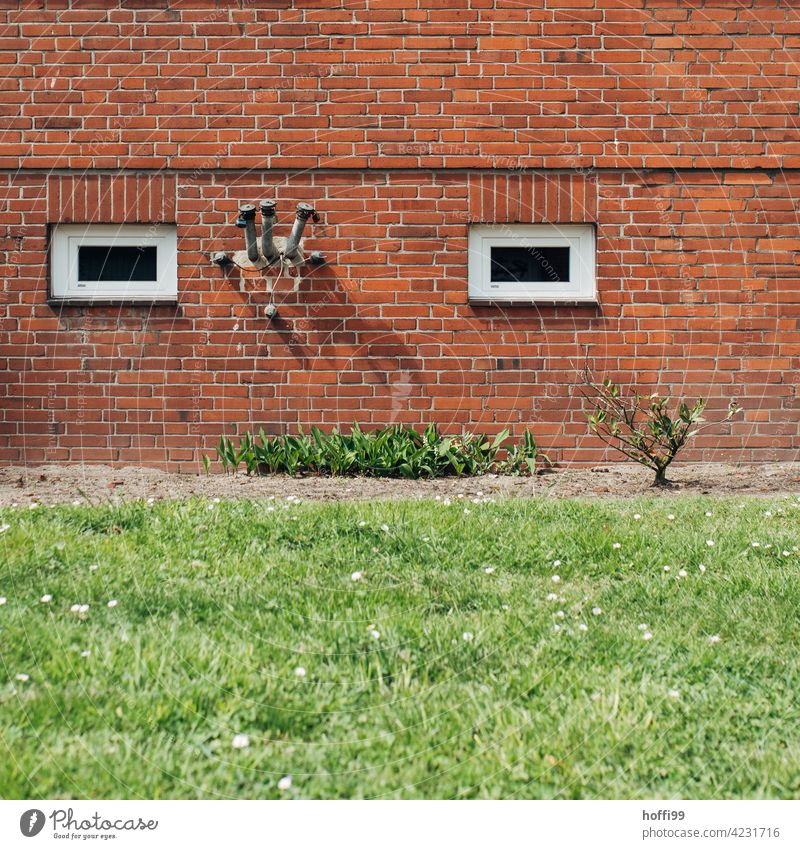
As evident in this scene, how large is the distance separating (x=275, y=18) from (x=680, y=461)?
4603 mm

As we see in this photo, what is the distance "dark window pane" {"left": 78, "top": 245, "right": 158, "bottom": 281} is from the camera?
22.9 ft

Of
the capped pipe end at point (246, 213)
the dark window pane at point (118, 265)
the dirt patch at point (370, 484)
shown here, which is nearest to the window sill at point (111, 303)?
the dark window pane at point (118, 265)

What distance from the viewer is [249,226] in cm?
652

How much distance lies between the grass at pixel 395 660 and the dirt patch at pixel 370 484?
117 cm

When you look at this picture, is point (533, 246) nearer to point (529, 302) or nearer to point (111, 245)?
point (529, 302)

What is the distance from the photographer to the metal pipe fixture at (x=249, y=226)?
20.6 ft

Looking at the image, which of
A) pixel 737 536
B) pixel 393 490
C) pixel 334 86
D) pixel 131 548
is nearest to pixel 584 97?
pixel 334 86

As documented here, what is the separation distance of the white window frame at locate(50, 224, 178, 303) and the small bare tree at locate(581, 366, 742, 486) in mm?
3338

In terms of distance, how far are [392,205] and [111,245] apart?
2230 millimetres

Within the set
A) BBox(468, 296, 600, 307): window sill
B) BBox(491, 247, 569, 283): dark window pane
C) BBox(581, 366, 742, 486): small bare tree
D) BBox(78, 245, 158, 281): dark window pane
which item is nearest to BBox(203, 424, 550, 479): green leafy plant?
BBox(581, 366, 742, 486): small bare tree

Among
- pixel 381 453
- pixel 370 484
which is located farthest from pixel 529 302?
pixel 370 484

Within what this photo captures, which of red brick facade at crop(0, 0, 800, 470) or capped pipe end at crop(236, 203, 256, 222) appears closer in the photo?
capped pipe end at crop(236, 203, 256, 222)

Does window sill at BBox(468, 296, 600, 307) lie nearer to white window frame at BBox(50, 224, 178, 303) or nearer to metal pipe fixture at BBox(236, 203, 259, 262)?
metal pipe fixture at BBox(236, 203, 259, 262)

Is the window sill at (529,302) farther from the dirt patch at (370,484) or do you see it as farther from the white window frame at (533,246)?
the dirt patch at (370,484)
